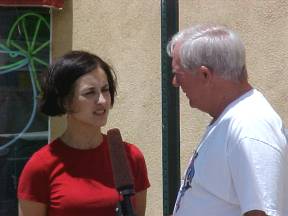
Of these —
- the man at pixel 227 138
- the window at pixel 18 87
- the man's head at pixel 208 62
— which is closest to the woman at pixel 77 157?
the man at pixel 227 138

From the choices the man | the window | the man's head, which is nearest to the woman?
the man

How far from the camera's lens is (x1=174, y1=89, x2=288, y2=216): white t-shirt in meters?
1.84

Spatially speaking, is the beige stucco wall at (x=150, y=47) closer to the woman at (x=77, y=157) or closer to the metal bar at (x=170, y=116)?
the metal bar at (x=170, y=116)

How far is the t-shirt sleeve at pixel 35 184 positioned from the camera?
99.0 inches

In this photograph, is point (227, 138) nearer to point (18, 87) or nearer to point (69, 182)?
point (69, 182)

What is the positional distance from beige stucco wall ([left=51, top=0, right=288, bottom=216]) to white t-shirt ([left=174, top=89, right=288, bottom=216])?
2.36 m

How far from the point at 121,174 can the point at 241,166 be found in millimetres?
668

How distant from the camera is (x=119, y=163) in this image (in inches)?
96.5

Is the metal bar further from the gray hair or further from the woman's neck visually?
the gray hair

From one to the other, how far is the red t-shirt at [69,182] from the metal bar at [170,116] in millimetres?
289

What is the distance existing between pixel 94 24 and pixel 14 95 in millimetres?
969

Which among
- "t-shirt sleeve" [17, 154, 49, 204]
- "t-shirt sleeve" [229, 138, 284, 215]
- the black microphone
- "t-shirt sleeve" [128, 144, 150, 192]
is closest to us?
"t-shirt sleeve" [229, 138, 284, 215]

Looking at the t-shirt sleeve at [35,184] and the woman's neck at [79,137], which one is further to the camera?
the woman's neck at [79,137]

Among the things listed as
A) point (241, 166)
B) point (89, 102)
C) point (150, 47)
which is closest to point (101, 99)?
point (89, 102)
